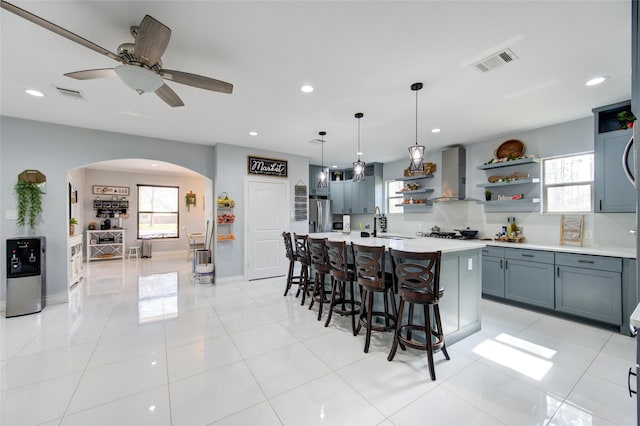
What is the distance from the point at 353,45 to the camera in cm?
213

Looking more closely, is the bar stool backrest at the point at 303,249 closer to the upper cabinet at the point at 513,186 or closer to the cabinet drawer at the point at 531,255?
the cabinet drawer at the point at 531,255

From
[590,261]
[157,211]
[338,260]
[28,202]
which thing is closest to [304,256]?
[338,260]

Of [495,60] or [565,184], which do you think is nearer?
[495,60]

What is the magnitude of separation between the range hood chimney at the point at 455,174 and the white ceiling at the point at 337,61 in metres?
0.98

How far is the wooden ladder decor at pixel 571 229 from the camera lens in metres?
3.73

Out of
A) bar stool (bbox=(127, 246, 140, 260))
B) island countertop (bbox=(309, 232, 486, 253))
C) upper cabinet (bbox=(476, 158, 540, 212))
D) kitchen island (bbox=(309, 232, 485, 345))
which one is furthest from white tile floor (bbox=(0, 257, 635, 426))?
bar stool (bbox=(127, 246, 140, 260))

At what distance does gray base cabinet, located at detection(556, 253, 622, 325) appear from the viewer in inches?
118

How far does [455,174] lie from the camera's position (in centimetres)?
→ 500

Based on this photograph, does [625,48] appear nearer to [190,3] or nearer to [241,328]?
[190,3]

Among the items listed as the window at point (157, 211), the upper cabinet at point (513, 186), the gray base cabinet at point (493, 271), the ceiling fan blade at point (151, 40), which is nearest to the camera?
the ceiling fan blade at point (151, 40)

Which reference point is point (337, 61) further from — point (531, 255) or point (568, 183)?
point (568, 183)

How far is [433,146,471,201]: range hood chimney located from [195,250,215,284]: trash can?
478cm

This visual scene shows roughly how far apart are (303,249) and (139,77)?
9.10 feet

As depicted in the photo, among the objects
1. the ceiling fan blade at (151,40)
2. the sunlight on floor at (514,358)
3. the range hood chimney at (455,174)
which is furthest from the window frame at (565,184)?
the ceiling fan blade at (151,40)
